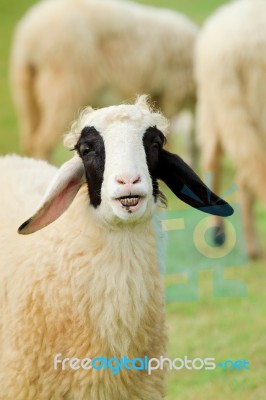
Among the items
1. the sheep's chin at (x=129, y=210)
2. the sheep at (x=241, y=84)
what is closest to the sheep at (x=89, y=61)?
the sheep at (x=241, y=84)

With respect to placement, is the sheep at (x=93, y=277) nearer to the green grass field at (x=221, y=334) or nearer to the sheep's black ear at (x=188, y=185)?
the sheep's black ear at (x=188, y=185)

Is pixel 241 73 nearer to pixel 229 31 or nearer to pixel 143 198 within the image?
pixel 229 31

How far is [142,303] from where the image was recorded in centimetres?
304

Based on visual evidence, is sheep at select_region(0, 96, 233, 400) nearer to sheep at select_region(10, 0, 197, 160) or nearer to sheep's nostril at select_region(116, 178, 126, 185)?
sheep's nostril at select_region(116, 178, 126, 185)

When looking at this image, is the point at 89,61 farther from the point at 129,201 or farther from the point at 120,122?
the point at 129,201

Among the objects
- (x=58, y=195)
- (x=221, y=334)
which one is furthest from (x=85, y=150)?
(x=221, y=334)

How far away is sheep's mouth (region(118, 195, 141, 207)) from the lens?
2.77 m

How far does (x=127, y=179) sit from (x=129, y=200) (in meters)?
0.07

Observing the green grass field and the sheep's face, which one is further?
the green grass field

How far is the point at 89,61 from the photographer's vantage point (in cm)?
877

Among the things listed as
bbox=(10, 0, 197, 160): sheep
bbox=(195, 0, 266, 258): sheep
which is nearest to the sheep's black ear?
bbox=(195, 0, 266, 258): sheep

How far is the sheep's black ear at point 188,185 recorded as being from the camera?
3.07m

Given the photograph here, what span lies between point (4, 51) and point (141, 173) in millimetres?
14352

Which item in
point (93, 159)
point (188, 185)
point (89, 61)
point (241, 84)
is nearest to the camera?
point (93, 159)
